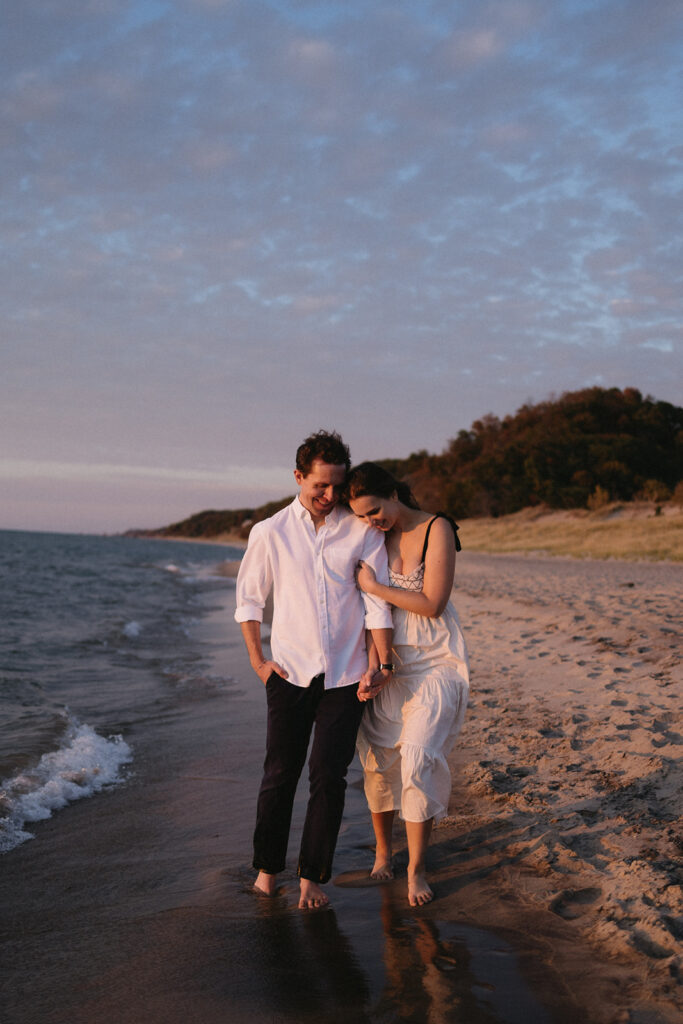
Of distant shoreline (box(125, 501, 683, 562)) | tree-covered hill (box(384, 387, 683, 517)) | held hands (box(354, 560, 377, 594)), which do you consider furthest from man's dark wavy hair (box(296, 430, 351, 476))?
tree-covered hill (box(384, 387, 683, 517))

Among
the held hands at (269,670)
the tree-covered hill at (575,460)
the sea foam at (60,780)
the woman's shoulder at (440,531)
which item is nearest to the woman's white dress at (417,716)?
the woman's shoulder at (440,531)

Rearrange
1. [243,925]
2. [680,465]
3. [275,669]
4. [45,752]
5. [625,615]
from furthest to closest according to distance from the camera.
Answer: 1. [680,465]
2. [625,615]
3. [45,752]
4. [275,669]
5. [243,925]

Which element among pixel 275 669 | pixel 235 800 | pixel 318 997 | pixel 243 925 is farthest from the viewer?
pixel 235 800

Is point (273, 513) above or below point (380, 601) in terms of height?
above

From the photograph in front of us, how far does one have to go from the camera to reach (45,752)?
5512mm

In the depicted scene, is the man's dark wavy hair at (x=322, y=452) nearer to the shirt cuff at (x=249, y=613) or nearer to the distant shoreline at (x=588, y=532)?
the shirt cuff at (x=249, y=613)

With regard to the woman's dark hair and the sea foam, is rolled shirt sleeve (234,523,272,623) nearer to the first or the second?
the woman's dark hair

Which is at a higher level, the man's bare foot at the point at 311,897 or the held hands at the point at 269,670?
the held hands at the point at 269,670

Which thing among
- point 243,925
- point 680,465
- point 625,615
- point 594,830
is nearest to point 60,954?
point 243,925

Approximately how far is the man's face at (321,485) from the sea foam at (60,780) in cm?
248

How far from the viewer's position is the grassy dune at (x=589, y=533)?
938 inches

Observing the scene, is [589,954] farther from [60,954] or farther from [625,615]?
[625,615]

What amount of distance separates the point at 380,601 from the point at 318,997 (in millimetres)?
1475

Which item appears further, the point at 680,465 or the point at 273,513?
the point at 680,465
